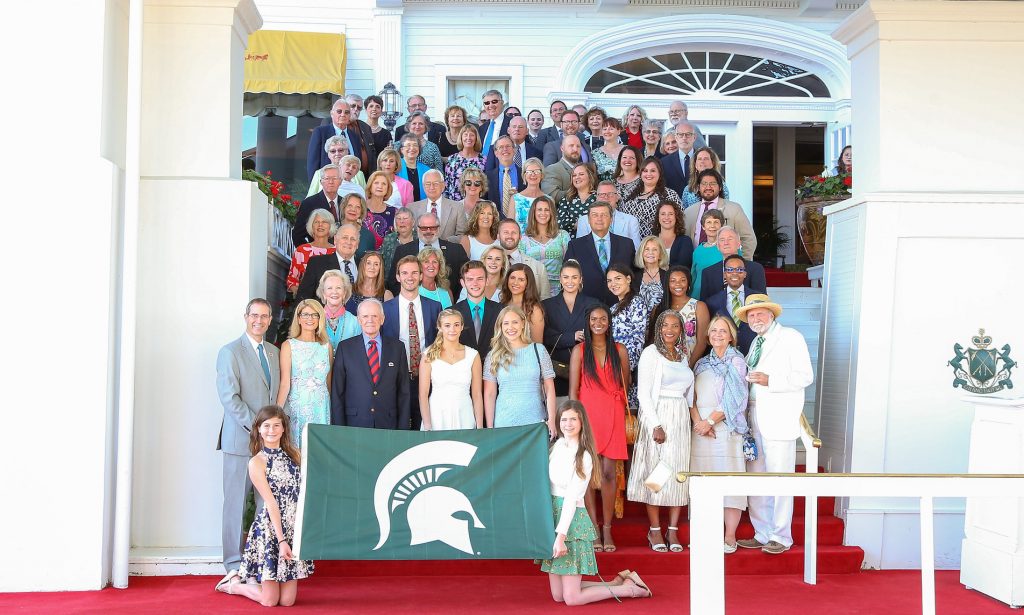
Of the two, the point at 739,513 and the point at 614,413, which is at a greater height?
the point at 614,413

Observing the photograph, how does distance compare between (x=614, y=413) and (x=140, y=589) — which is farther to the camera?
(x=614, y=413)

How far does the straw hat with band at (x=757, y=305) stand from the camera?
24.3ft

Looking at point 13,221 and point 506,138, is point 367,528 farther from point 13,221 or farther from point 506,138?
point 506,138

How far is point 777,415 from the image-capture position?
7191mm

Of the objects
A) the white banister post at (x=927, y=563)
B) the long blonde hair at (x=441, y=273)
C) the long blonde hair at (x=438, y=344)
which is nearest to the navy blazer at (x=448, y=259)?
the long blonde hair at (x=441, y=273)

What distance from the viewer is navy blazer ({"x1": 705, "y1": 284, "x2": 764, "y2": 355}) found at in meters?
8.01

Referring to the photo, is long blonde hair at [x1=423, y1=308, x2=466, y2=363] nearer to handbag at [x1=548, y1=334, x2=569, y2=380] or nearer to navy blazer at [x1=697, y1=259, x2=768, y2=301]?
handbag at [x1=548, y1=334, x2=569, y2=380]

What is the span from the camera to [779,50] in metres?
14.7

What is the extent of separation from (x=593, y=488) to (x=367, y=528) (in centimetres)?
161

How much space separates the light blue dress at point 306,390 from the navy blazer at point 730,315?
314cm

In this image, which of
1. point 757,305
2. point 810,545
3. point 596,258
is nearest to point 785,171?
point 596,258

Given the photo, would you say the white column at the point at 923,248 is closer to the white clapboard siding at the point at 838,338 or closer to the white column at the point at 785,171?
the white clapboard siding at the point at 838,338

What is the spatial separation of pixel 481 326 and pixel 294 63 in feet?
24.8

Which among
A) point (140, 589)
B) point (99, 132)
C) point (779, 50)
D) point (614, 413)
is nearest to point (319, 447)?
point (140, 589)
